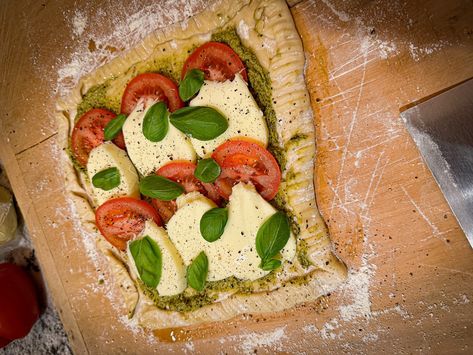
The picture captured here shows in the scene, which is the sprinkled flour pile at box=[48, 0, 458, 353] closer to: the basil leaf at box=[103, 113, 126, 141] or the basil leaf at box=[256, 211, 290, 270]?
the basil leaf at box=[256, 211, 290, 270]

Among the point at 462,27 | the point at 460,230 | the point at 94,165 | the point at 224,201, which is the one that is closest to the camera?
the point at 462,27

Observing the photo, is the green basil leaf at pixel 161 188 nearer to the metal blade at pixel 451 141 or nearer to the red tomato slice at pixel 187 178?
the red tomato slice at pixel 187 178

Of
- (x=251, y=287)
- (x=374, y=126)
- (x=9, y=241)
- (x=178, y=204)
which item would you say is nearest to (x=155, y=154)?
(x=178, y=204)

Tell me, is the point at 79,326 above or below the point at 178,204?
below

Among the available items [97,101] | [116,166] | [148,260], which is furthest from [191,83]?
[148,260]

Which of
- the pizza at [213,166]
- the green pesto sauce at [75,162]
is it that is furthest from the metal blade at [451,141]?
the green pesto sauce at [75,162]

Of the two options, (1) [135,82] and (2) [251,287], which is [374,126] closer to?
(2) [251,287]

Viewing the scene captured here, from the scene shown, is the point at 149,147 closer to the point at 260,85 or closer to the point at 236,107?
the point at 236,107

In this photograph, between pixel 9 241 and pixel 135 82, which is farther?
pixel 9 241
